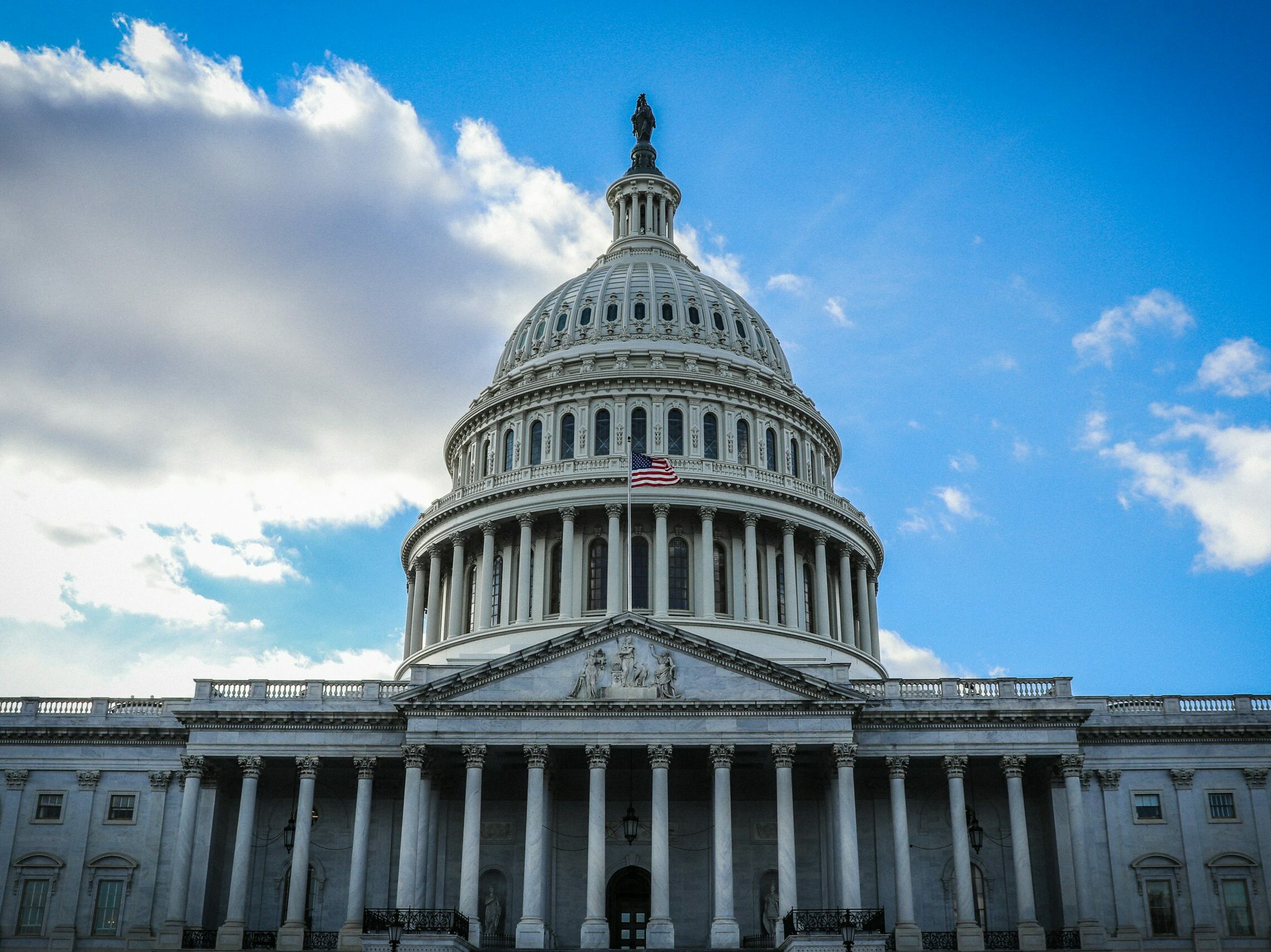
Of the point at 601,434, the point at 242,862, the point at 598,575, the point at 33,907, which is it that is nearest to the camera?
the point at 242,862

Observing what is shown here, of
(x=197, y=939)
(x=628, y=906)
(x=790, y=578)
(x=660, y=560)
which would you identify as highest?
(x=660, y=560)

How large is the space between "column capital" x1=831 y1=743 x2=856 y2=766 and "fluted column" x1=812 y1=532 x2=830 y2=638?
1806cm

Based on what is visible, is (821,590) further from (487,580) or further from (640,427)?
(487,580)

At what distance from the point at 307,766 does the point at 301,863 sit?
3.92 meters

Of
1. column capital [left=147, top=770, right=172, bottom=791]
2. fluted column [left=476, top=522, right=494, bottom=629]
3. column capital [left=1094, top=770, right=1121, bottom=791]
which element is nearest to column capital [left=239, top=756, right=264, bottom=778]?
column capital [left=147, top=770, right=172, bottom=791]

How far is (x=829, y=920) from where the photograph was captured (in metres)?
47.7

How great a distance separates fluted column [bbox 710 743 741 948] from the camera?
4744 centimetres

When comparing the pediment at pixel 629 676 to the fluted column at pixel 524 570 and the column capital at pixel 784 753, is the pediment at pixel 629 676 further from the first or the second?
the fluted column at pixel 524 570

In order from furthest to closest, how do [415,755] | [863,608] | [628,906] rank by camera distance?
1. [863,608]
2. [628,906]
3. [415,755]

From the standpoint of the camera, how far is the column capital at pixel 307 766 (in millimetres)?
53344

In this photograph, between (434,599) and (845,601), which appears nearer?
(845,601)

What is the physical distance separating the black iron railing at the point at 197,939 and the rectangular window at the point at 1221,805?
39.1m

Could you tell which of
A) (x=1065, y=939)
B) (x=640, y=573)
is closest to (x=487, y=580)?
(x=640, y=573)

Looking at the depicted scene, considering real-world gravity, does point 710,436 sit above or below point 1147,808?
above
